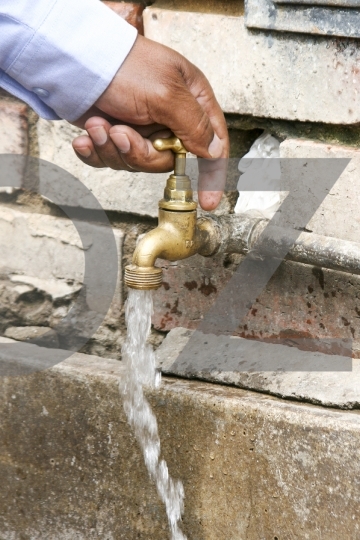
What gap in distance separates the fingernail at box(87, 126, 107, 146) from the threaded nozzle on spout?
16cm

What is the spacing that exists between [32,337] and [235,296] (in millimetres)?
395

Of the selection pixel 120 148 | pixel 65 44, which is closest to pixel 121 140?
→ pixel 120 148

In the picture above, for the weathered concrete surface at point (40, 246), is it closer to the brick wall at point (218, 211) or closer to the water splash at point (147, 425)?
the brick wall at point (218, 211)

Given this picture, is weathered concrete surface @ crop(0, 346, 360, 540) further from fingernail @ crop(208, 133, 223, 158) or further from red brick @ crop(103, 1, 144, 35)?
red brick @ crop(103, 1, 144, 35)

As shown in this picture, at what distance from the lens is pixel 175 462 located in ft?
3.90

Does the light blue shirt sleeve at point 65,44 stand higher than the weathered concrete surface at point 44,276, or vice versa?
the light blue shirt sleeve at point 65,44

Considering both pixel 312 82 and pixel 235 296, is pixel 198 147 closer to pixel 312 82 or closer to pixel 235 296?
pixel 312 82

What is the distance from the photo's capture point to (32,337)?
4.91ft

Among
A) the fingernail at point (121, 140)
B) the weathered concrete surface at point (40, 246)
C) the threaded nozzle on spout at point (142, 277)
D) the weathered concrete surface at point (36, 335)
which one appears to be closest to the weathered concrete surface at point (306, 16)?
the fingernail at point (121, 140)

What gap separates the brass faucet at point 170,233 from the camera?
3.51ft

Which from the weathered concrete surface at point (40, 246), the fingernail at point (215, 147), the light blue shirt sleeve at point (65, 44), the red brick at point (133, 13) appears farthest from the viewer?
the weathered concrete surface at point (40, 246)

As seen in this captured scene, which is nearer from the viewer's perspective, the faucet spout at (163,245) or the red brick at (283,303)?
the faucet spout at (163,245)

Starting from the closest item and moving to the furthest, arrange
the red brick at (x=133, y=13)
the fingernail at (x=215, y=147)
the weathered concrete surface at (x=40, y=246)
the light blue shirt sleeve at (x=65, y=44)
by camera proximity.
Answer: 1. the light blue shirt sleeve at (x=65, y=44)
2. the fingernail at (x=215, y=147)
3. the red brick at (x=133, y=13)
4. the weathered concrete surface at (x=40, y=246)

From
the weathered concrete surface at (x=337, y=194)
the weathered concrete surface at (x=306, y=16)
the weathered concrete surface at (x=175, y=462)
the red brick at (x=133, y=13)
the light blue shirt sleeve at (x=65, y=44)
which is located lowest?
the weathered concrete surface at (x=175, y=462)
